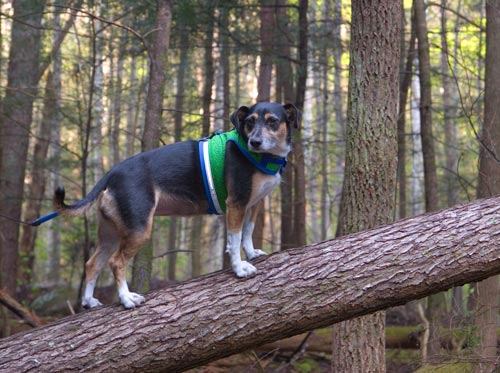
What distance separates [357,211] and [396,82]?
143 centimetres

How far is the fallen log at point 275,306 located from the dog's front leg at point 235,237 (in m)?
0.14

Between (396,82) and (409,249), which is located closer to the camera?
(409,249)

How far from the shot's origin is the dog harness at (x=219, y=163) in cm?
475

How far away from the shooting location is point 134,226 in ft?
15.2

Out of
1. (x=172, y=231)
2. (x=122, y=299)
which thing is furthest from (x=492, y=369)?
(x=172, y=231)

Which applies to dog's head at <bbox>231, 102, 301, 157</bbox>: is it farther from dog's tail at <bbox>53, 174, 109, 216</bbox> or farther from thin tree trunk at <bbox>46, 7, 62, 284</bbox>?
thin tree trunk at <bbox>46, 7, 62, 284</bbox>

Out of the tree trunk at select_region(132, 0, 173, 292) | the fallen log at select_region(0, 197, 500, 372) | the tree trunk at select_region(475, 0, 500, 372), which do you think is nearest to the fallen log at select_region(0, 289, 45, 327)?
the tree trunk at select_region(132, 0, 173, 292)

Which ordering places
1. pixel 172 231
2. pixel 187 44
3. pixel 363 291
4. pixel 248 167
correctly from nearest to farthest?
pixel 363 291 → pixel 248 167 → pixel 187 44 → pixel 172 231

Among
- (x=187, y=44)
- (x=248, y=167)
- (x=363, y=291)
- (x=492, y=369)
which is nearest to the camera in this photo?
(x=363, y=291)

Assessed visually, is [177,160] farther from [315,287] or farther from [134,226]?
Result: [315,287]

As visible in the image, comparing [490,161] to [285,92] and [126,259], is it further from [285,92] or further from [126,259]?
[285,92]

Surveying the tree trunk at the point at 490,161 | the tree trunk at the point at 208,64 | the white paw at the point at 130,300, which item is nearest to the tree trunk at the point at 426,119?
the tree trunk at the point at 490,161

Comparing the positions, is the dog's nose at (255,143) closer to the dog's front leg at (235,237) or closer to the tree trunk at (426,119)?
the dog's front leg at (235,237)

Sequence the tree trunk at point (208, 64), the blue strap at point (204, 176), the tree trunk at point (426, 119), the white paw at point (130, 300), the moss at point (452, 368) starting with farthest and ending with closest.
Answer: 1. the tree trunk at point (208, 64)
2. the tree trunk at point (426, 119)
3. the moss at point (452, 368)
4. the blue strap at point (204, 176)
5. the white paw at point (130, 300)
